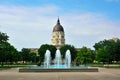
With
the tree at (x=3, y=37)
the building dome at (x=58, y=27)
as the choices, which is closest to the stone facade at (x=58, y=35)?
the building dome at (x=58, y=27)

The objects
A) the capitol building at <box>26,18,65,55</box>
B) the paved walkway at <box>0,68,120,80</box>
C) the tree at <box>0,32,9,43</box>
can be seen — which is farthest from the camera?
the capitol building at <box>26,18,65,55</box>

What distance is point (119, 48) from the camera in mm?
86750

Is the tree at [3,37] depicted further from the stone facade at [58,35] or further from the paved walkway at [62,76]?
the stone facade at [58,35]

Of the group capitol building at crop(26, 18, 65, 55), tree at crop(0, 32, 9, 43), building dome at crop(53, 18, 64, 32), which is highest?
building dome at crop(53, 18, 64, 32)

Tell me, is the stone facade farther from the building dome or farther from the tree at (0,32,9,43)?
the tree at (0,32,9,43)

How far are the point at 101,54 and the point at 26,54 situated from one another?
157ft

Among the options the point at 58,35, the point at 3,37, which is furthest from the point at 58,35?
the point at 3,37

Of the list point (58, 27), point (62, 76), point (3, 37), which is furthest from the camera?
point (58, 27)

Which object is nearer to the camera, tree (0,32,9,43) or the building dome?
tree (0,32,9,43)

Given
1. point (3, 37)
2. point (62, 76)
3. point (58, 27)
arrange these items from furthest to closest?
point (58, 27) → point (3, 37) → point (62, 76)

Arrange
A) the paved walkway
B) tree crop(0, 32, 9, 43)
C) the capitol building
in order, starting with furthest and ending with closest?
the capitol building, tree crop(0, 32, 9, 43), the paved walkway

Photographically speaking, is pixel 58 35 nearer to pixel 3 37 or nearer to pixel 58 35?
pixel 58 35

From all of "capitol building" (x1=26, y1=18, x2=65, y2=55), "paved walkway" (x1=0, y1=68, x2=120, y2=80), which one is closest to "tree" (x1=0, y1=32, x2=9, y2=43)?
"paved walkway" (x1=0, y1=68, x2=120, y2=80)

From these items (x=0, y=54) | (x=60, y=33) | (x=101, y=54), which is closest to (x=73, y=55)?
(x=60, y=33)
